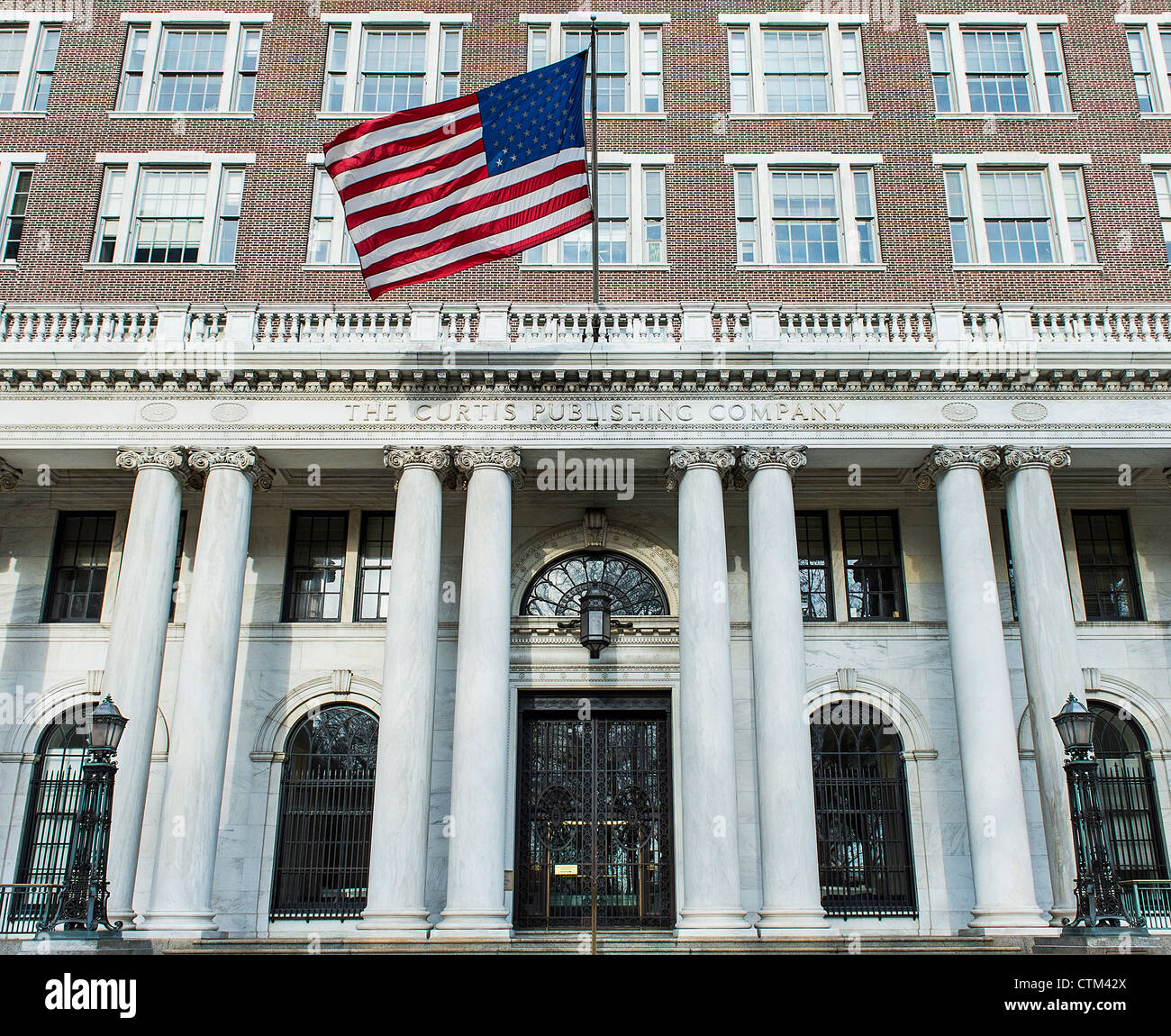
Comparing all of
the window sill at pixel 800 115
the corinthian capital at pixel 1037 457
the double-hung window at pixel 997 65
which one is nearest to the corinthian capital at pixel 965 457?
the corinthian capital at pixel 1037 457

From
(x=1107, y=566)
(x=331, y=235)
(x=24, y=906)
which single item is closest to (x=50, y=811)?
(x=24, y=906)

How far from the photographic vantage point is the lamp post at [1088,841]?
15.0 metres

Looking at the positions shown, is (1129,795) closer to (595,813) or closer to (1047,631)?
(1047,631)

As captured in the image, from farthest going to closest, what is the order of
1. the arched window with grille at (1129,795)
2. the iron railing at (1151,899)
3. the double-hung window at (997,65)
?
the double-hung window at (997,65) → the arched window with grille at (1129,795) → the iron railing at (1151,899)

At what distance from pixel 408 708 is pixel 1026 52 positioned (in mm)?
22280

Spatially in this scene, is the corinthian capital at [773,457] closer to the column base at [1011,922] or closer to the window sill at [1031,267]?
the window sill at [1031,267]

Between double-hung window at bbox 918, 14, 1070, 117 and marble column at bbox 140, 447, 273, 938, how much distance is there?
63.3ft

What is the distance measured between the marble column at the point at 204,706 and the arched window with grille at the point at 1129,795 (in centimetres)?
1684

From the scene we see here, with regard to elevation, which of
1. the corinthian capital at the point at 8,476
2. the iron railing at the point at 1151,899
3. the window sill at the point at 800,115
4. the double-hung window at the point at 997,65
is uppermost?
the double-hung window at the point at 997,65

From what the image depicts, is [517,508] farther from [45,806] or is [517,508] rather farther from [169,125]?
[169,125]

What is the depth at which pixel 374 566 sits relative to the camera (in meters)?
23.1

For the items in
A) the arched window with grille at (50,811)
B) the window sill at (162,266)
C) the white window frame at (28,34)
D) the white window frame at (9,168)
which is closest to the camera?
the arched window with grille at (50,811)

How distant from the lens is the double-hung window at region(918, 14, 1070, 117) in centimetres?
2588

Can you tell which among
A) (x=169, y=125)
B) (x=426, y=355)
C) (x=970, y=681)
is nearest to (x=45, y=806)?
(x=426, y=355)
